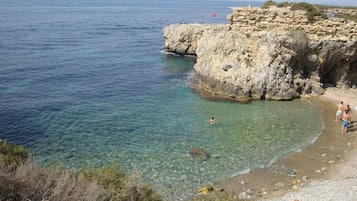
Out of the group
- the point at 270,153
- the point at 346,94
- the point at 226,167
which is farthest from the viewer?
the point at 346,94

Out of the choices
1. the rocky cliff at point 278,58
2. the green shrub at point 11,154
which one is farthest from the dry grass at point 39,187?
the rocky cliff at point 278,58

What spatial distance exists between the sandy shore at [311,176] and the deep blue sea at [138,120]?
0.86 m

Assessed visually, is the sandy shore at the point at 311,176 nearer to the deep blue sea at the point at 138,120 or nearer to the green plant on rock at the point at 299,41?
the deep blue sea at the point at 138,120

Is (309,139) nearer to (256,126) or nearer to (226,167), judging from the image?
(256,126)

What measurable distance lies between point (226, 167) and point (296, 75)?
17.8 m

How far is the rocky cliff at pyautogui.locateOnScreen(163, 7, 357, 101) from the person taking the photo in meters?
34.0

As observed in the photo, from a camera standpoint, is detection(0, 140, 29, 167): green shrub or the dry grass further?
detection(0, 140, 29, 167): green shrub

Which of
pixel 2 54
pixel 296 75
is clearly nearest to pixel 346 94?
pixel 296 75

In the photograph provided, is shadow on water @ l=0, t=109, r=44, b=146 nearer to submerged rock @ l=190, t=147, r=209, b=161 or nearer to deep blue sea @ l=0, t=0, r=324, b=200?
deep blue sea @ l=0, t=0, r=324, b=200

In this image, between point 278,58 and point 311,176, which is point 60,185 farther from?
point 278,58

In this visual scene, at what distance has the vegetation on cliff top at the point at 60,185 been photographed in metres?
10.1

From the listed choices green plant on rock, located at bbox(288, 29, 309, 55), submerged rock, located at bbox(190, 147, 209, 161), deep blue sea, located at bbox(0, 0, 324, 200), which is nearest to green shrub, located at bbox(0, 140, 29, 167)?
deep blue sea, located at bbox(0, 0, 324, 200)

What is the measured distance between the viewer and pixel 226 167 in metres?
21.3

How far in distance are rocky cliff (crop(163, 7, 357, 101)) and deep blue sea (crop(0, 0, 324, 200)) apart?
1834 mm
